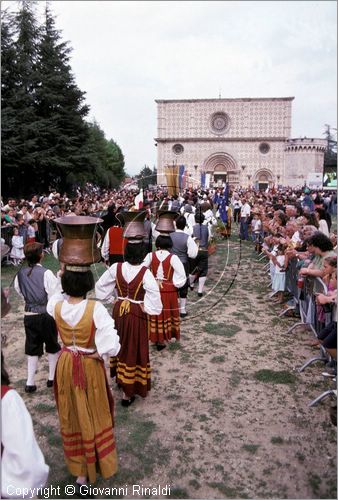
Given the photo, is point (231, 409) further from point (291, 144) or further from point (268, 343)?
point (291, 144)

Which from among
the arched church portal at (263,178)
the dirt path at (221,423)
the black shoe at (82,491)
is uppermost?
the arched church portal at (263,178)

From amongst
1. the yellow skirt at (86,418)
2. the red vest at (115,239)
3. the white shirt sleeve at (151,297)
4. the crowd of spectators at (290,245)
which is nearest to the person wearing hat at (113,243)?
the red vest at (115,239)

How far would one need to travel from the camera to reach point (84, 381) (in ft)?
9.80

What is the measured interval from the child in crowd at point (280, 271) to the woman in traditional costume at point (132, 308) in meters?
3.83

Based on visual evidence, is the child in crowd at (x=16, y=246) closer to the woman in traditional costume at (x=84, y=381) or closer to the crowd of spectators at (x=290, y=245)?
the crowd of spectators at (x=290, y=245)

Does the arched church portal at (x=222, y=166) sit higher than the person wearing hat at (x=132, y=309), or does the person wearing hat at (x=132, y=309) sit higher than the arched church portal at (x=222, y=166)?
the arched church portal at (x=222, y=166)

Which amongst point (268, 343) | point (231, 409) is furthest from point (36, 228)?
point (231, 409)

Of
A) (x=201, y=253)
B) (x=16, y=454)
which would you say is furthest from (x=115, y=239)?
(x=16, y=454)

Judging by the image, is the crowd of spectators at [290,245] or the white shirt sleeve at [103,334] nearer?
the white shirt sleeve at [103,334]

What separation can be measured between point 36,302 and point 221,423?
2.18m

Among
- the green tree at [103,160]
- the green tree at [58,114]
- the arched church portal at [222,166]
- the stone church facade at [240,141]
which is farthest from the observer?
the arched church portal at [222,166]

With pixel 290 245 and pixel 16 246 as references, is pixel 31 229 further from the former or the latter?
pixel 290 245

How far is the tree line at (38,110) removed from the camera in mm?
23164

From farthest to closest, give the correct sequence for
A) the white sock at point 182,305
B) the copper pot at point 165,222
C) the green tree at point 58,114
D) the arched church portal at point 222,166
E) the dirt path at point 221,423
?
the arched church portal at point 222,166 < the green tree at point 58,114 < the white sock at point 182,305 < the copper pot at point 165,222 < the dirt path at point 221,423
